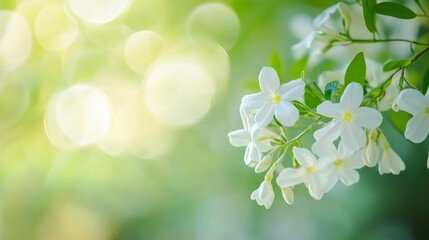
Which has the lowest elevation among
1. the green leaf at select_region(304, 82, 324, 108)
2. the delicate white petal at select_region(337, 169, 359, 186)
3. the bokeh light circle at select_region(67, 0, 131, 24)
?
the bokeh light circle at select_region(67, 0, 131, 24)

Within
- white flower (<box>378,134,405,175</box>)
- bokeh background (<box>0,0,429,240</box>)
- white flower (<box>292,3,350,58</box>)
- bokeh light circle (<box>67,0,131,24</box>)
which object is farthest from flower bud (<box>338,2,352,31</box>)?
bokeh light circle (<box>67,0,131,24</box>)

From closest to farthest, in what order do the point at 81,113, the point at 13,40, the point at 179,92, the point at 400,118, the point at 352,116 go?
1. the point at 352,116
2. the point at 400,118
3. the point at 13,40
4. the point at 81,113
5. the point at 179,92

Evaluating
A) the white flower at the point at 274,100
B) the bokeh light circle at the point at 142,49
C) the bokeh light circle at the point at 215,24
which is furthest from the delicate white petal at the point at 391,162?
the bokeh light circle at the point at 142,49

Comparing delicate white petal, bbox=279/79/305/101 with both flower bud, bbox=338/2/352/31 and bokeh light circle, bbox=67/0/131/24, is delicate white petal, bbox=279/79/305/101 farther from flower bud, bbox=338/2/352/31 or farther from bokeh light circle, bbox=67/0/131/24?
bokeh light circle, bbox=67/0/131/24

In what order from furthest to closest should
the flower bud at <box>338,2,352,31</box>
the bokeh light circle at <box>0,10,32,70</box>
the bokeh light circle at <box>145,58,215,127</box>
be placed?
the bokeh light circle at <box>145,58,215,127</box> → the bokeh light circle at <box>0,10,32,70</box> → the flower bud at <box>338,2,352,31</box>

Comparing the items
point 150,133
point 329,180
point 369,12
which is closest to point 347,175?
point 329,180

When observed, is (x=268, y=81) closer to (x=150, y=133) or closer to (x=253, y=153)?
(x=253, y=153)
